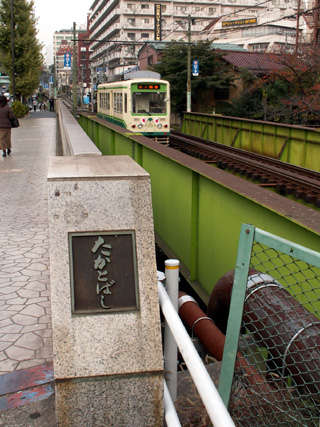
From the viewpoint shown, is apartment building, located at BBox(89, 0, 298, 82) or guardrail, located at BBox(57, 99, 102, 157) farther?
apartment building, located at BBox(89, 0, 298, 82)

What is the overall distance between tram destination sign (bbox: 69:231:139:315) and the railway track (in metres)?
4.87

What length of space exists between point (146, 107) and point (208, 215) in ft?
47.7

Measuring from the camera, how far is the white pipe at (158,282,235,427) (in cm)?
202

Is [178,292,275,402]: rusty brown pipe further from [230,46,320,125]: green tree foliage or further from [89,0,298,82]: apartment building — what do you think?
[89,0,298,82]: apartment building

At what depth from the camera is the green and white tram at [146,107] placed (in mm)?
18984

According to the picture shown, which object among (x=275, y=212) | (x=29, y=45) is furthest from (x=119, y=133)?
(x=29, y=45)

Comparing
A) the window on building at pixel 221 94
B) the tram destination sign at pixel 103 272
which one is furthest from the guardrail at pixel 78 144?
the window on building at pixel 221 94

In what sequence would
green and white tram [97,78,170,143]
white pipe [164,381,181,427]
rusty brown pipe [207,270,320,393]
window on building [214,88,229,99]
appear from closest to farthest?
1. rusty brown pipe [207,270,320,393]
2. white pipe [164,381,181,427]
3. green and white tram [97,78,170,143]
4. window on building [214,88,229,99]

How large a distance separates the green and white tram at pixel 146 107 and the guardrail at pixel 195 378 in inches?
652

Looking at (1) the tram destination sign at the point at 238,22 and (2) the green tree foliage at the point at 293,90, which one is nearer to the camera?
(2) the green tree foliage at the point at 293,90

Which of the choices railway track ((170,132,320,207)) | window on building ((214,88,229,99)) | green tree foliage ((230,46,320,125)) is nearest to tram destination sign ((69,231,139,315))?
railway track ((170,132,320,207))

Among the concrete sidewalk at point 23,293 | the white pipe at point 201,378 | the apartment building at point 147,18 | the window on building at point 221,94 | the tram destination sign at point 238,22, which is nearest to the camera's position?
the white pipe at point 201,378

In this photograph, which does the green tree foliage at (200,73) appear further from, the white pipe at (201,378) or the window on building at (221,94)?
the white pipe at (201,378)

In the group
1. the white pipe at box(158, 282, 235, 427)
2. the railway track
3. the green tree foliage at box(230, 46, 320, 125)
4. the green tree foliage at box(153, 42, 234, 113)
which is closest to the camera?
the white pipe at box(158, 282, 235, 427)
